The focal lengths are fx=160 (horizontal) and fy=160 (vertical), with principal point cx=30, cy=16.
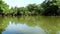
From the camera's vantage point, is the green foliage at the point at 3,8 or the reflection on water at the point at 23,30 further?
the green foliage at the point at 3,8

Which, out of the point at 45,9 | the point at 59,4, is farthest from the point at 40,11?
the point at 59,4

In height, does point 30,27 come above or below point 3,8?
below

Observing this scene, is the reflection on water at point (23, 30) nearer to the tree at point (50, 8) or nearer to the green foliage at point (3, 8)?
the tree at point (50, 8)

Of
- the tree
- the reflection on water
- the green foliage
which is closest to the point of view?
the reflection on water

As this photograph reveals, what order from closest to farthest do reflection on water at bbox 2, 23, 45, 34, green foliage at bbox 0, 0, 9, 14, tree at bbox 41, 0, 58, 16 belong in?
reflection on water at bbox 2, 23, 45, 34 < tree at bbox 41, 0, 58, 16 < green foliage at bbox 0, 0, 9, 14

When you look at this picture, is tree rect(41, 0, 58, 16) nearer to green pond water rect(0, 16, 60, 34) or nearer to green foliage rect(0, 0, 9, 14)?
green foliage rect(0, 0, 9, 14)

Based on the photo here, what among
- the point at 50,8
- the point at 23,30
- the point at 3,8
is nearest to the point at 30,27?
the point at 23,30

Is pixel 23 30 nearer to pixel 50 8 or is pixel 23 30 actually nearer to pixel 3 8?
pixel 50 8

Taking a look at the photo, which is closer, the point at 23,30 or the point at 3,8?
the point at 23,30

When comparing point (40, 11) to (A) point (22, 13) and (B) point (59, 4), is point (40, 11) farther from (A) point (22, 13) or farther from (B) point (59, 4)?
(B) point (59, 4)

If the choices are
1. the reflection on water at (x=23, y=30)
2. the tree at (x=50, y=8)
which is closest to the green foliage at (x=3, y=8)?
the tree at (x=50, y=8)

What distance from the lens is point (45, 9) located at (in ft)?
172

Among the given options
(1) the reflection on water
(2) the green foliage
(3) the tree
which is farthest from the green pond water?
(2) the green foliage

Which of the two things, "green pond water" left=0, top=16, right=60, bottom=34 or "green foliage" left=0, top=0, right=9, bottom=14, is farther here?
"green foliage" left=0, top=0, right=9, bottom=14
